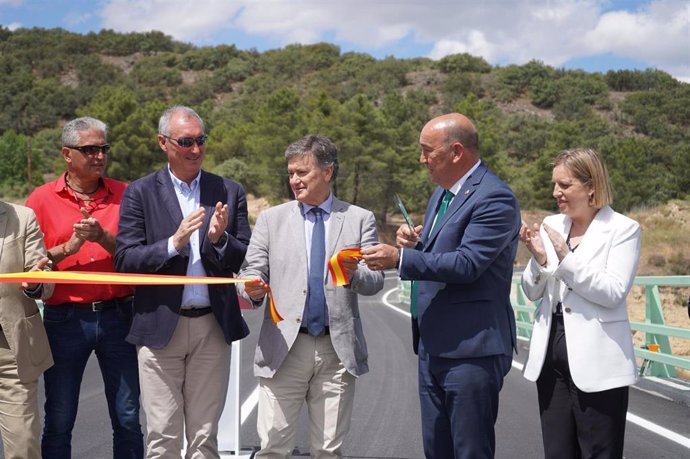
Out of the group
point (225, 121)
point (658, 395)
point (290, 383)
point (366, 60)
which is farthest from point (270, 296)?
point (366, 60)

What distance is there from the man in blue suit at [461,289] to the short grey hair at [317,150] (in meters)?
0.61

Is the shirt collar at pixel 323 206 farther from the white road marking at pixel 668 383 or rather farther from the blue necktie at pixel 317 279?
the white road marking at pixel 668 383

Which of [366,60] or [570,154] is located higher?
[366,60]

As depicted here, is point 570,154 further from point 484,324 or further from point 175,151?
point 175,151

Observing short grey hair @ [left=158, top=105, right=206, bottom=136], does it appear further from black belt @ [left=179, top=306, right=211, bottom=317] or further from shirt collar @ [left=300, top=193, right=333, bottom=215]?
black belt @ [left=179, top=306, right=211, bottom=317]

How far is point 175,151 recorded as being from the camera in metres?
4.67

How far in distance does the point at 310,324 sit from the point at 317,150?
3.41 feet

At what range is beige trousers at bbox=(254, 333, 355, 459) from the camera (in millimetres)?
4418

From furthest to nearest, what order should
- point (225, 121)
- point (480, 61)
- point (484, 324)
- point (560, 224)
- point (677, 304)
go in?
point (480, 61), point (225, 121), point (677, 304), point (560, 224), point (484, 324)

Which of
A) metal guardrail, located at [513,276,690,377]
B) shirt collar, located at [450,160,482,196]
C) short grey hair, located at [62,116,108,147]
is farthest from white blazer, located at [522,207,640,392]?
metal guardrail, located at [513,276,690,377]

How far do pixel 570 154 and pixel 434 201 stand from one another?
0.84m

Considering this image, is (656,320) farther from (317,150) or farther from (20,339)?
(20,339)

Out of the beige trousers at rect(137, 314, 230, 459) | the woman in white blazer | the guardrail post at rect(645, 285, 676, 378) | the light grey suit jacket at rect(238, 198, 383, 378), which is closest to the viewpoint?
the woman in white blazer

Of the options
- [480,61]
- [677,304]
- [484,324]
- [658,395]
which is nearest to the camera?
[484,324]
